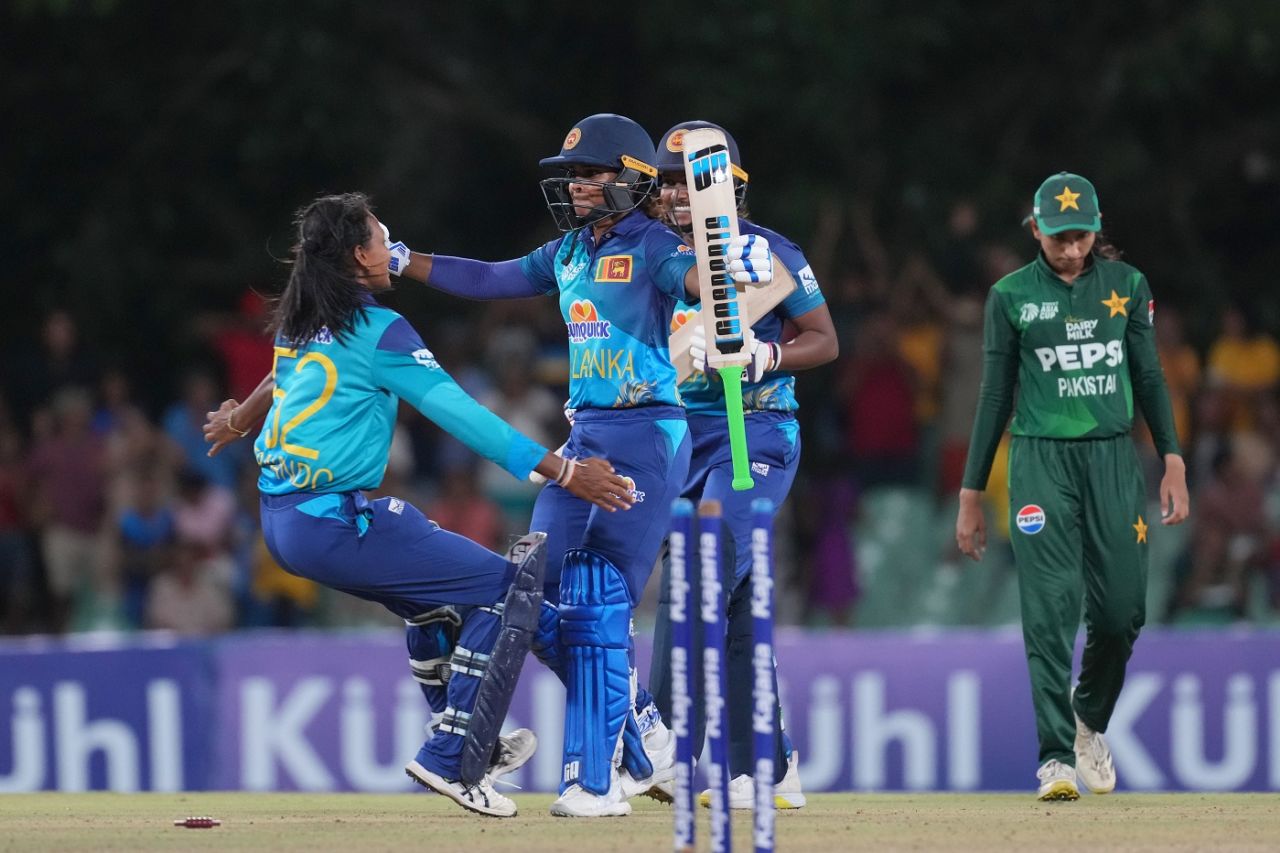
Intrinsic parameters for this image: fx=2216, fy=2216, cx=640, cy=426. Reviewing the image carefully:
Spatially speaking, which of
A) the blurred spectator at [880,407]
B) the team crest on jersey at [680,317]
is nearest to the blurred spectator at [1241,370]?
the blurred spectator at [880,407]

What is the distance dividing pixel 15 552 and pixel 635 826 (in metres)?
8.56

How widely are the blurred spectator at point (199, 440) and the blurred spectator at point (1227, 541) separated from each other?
243 inches

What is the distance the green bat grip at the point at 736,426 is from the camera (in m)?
7.33

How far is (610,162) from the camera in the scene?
7.60 metres

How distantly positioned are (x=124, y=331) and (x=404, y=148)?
2531 millimetres

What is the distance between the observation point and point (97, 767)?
40.8 ft

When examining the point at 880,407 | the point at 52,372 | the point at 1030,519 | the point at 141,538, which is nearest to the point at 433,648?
the point at 1030,519

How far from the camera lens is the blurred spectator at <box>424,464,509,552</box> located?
13.9m

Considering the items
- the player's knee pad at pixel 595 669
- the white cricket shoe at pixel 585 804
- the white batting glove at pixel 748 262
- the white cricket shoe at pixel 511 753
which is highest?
the white batting glove at pixel 748 262

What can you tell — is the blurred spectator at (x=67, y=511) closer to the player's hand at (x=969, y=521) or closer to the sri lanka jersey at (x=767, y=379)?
the sri lanka jersey at (x=767, y=379)

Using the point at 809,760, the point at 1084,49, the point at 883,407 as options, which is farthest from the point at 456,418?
the point at 1084,49

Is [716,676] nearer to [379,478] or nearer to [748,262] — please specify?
[748,262]

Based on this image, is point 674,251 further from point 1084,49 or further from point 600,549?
point 1084,49

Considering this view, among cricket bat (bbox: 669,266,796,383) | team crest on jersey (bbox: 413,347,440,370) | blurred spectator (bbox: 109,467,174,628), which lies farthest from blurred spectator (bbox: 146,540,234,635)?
team crest on jersey (bbox: 413,347,440,370)
